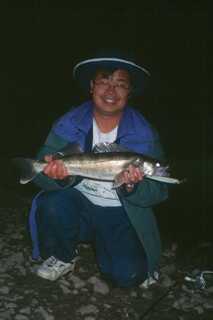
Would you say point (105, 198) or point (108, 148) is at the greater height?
point (108, 148)

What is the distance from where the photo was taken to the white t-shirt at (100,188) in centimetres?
415

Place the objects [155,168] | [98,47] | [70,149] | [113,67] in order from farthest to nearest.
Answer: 1. [98,47]
2. [113,67]
3. [70,149]
4. [155,168]

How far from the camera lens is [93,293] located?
3.91 meters

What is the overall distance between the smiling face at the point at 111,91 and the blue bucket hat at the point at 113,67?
0.06 m

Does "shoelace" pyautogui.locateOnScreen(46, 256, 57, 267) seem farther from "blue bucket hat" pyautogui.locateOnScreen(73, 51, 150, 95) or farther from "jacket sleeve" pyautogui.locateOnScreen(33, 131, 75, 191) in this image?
"blue bucket hat" pyautogui.locateOnScreen(73, 51, 150, 95)

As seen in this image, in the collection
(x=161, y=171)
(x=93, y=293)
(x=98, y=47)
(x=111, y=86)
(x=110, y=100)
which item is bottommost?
(x=93, y=293)

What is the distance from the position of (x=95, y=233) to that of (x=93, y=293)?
0.63 m

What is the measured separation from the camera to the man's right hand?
12.0 ft

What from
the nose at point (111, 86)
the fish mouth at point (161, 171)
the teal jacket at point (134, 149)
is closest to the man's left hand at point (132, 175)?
the fish mouth at point (161, 171)

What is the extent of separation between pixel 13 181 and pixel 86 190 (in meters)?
2.99

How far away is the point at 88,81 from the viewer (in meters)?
4.40

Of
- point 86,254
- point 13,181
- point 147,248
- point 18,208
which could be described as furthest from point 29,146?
point 147,248

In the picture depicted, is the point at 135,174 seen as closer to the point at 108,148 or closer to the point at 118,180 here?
the point at 118,180

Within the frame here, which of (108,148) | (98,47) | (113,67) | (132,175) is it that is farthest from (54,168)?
(98,47)
